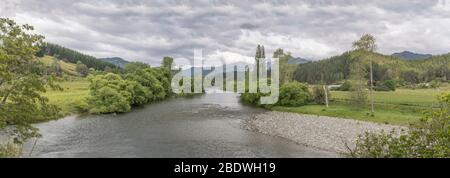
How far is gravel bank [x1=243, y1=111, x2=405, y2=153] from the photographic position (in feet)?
133

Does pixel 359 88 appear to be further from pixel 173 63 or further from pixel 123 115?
pixel 173 63

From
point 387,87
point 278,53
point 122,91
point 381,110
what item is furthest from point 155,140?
point 387,87

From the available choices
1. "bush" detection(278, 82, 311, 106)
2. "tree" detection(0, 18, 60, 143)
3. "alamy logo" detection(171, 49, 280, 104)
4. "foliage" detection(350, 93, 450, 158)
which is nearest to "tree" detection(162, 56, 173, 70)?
"alamy logo" detection(171, 49, 280, 104)

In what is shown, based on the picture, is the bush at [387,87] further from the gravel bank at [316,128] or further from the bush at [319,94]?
the gravel bank at [316,128]

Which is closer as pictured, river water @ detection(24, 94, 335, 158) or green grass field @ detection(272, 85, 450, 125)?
river water @ detection(24, 94, 335, 158)

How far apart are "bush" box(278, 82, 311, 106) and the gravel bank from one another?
546 inches

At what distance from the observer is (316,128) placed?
165 feet

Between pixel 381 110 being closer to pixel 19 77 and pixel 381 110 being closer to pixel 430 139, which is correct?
pixel 430 139

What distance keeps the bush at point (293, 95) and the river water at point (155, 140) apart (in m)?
24.3

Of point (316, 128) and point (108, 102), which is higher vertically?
point (108, 102)

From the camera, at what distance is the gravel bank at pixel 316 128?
40.7m

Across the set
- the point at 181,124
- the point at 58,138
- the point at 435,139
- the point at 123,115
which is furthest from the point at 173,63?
the point at 435,139

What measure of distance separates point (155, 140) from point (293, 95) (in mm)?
46303

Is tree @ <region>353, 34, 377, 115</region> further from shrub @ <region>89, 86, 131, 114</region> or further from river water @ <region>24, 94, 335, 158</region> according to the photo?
shrub @ <region>89, 86, 131, 114</region>
